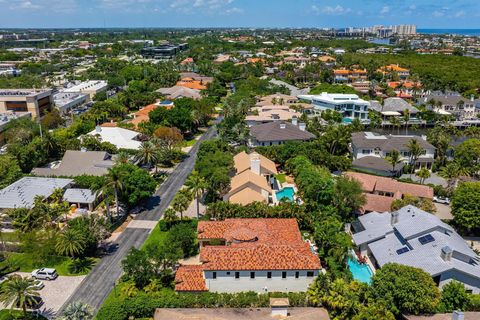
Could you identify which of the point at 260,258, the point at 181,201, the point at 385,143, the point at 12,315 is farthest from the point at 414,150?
the point at 12,315

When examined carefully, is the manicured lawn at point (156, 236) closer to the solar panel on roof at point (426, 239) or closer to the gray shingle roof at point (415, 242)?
the gray shingle roof at point (415, 242)

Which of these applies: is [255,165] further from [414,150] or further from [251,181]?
[414,150]

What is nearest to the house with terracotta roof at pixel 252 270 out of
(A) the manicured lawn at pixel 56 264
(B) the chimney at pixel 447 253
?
(A) the manicured lawn at pixel 56 264

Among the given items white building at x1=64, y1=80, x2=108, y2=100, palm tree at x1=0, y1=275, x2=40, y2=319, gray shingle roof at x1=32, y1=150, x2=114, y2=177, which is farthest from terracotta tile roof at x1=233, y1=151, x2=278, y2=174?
white building at x1=64, y1=80, x2=108, y2=100

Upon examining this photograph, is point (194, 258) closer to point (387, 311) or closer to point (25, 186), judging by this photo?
point (387, 311)

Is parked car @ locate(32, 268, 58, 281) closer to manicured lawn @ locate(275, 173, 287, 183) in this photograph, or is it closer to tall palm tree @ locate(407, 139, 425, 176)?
manicured lawn @ locate(275, 173, 287, 183)

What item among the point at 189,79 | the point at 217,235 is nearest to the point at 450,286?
the point at 217,235
